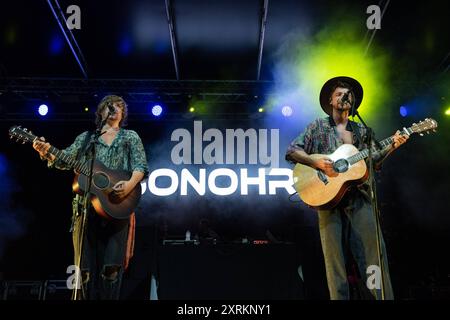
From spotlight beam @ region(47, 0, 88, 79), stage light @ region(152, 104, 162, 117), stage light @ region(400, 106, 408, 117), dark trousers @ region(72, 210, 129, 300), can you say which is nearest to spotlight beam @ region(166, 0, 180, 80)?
stage light @ region(152, 104, 162, 117)

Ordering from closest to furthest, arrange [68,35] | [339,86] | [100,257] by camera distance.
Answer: [100,257]
[339,86]
[68,35]

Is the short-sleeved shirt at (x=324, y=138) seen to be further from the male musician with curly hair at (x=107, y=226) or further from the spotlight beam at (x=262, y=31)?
the spotlight beam at (x=262, y=31)

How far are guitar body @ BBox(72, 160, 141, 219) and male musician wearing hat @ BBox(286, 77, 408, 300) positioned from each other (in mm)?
1640

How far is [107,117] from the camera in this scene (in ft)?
16.3

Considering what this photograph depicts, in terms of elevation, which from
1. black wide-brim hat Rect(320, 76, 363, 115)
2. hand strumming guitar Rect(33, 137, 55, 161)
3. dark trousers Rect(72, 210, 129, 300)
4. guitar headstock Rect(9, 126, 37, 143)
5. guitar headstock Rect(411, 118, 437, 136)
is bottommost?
dark trousers Rect(72, 210, 129, 300)

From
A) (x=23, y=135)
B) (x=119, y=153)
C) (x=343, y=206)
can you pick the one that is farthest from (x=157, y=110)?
(x=343, y=206)

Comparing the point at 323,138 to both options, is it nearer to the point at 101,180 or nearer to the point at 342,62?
the point at 101,180

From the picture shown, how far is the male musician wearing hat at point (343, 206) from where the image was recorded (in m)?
4.23

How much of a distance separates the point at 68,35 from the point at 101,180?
12.1 feet

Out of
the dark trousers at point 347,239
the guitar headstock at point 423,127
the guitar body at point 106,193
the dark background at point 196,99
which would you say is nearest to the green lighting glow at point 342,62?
the dark background at point 196,99

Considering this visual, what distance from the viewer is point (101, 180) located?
454 cm

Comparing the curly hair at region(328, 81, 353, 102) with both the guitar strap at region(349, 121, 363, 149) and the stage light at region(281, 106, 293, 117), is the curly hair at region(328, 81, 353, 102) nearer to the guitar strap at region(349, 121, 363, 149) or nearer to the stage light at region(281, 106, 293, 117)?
the guitar strap at region(349, 121, 363, 149)

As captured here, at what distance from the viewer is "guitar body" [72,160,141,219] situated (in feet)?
14.4
